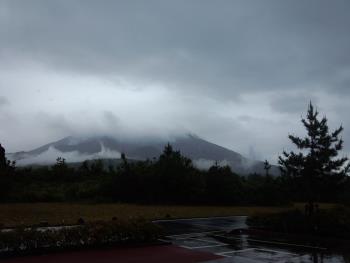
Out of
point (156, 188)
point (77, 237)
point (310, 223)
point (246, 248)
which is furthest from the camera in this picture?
point (156, 188)

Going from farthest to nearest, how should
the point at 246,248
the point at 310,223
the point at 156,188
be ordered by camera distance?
the point at 156,188 < the point at 310,223 < the point at 246,248

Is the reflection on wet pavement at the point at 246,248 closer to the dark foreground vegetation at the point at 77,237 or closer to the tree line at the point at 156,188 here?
the dark foreground vegetation at the point at 77,237

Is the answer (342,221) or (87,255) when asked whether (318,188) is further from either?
(87,255)

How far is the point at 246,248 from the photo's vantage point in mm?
16422

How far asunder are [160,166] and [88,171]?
14821mm

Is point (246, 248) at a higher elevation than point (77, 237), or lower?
lower

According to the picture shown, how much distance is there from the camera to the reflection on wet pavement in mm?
14477

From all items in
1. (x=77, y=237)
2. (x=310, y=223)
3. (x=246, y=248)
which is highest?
(x=310, y=223)

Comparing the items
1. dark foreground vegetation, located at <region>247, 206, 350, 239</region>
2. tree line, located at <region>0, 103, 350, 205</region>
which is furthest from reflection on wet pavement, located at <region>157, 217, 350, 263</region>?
tree line, located at <region>0, 103, 350, 205</region>

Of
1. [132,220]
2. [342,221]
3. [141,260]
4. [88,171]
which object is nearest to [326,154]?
[342,221]

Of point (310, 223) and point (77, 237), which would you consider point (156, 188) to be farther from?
point (77, 237)

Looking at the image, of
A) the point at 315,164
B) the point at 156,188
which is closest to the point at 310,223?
the point at 315,164

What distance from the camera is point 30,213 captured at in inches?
1141

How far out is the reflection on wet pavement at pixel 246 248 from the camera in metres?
14.5
